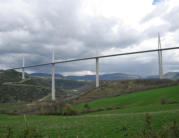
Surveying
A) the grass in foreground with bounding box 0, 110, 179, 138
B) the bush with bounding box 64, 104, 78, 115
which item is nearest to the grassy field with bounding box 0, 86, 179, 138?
the grass in foreground with bounding box 0, 110, 179, 138

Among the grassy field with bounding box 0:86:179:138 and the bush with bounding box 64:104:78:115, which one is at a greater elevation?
the grassy field with bounding box 0:86:179:138

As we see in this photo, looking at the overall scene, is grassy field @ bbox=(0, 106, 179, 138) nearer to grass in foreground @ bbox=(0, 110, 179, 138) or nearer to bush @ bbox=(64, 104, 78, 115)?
grass in foreground @ bbox=(0, 110, 179, 138)

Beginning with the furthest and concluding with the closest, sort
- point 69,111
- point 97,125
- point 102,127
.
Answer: point 69,111
point 97,125
point 102,127

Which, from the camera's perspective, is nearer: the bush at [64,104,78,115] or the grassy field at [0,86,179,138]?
the grassy field at [0,86,179,138]

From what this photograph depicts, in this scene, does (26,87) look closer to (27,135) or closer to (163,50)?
(163,50)

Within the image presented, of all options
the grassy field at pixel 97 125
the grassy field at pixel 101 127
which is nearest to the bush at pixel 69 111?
the grassy field at pixel 97 125

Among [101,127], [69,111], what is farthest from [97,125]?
[69,111]

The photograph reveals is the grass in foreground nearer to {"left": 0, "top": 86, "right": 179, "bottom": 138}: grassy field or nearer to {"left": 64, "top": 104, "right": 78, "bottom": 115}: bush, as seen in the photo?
{"left": 0, "top": 86, "right": 179, "bottom": 138}: grassy field

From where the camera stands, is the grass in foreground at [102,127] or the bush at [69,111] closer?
the grass in foreground at [102,127]

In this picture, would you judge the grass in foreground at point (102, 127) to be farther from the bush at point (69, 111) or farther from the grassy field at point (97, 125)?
the bush at point (69, 111)

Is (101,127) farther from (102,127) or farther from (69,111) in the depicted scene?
(69,111)

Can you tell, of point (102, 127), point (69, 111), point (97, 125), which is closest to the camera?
point (102, 127)

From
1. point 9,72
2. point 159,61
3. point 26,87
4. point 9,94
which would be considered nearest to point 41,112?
point 159,61

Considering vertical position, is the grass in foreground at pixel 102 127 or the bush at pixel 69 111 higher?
the grass in foreground at pixel 102 127
